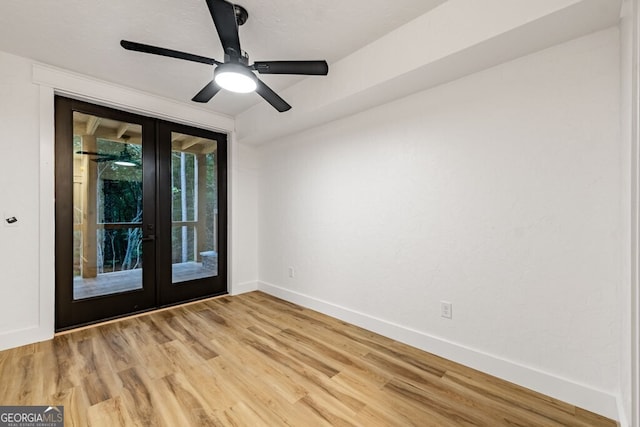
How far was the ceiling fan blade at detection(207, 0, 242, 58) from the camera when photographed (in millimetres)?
1423

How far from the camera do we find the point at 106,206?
3.02 m

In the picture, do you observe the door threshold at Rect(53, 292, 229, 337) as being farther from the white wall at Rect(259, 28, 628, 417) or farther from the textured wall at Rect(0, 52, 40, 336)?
the white wall at Rect(259, 28, 628, 417)

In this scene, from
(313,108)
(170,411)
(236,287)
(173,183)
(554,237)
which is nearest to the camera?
(170,411)

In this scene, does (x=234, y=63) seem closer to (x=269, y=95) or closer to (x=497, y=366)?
(x=269, y=95)

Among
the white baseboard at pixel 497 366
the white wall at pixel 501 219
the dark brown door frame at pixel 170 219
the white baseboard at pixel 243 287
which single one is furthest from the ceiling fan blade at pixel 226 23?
the white baseboard at pixel 243 287

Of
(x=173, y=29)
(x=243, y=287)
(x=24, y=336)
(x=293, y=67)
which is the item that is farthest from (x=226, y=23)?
(x=243, y=287)

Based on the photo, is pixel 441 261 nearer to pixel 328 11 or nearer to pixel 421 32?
pixel 421 32

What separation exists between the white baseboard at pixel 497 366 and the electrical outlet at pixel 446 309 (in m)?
0.21

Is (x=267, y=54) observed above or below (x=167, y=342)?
above

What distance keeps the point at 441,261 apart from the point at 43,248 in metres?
3.67

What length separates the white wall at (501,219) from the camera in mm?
1630

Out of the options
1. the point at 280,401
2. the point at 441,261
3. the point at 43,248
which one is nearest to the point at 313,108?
the point at 441,261

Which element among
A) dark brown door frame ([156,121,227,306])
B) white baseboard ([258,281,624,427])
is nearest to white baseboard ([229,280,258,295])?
dark brown door frame ([156,121,227,306])

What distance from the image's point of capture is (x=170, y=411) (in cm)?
163
